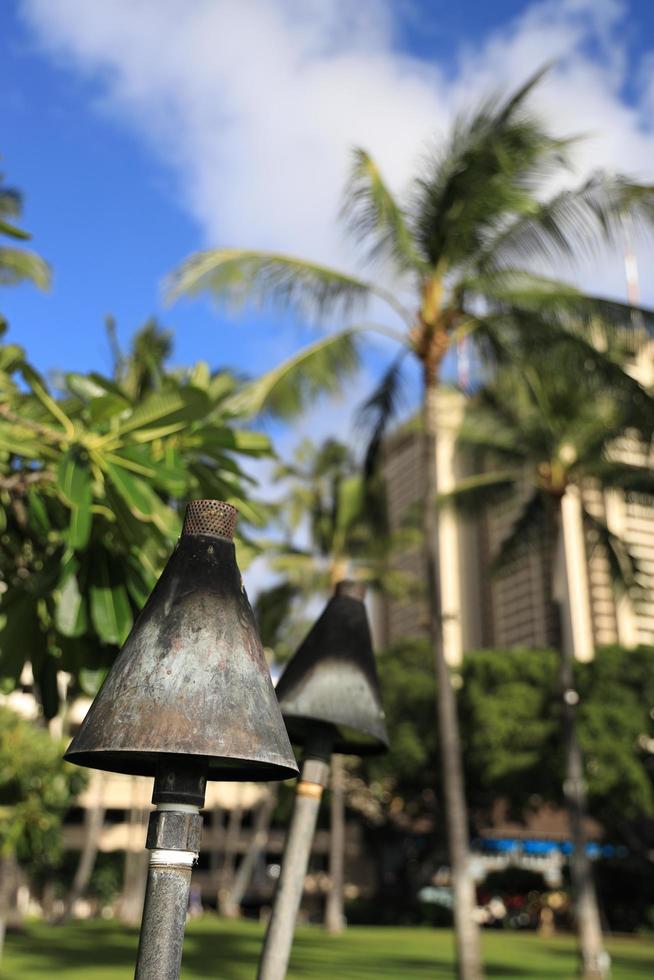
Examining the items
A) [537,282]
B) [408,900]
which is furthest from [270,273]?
[408,900]

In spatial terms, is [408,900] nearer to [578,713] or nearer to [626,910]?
[626,910]

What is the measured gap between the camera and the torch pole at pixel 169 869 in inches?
92.2

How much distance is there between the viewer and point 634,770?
25.5 m

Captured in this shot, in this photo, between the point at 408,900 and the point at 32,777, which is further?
the point at 408,900

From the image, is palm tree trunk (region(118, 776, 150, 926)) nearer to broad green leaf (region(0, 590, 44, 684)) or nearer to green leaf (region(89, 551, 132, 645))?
broad green leaf (region(0, 590, 44, 684))

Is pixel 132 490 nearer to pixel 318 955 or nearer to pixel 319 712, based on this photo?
pixel 319 712

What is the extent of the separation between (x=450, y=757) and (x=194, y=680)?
1125 centimetres

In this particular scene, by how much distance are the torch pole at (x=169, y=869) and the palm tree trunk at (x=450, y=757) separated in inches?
411

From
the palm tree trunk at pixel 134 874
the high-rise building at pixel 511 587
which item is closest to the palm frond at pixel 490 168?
the palm tree trunk at pixel 134 874

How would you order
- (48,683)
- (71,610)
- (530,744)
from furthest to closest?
(530,744), (48,683), (71,610)

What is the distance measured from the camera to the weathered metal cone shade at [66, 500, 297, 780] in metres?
2.36

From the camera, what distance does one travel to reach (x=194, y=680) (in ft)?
7.95

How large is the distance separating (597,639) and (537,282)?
166 feet

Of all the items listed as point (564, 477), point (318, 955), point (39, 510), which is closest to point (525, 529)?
point (564, 477)
